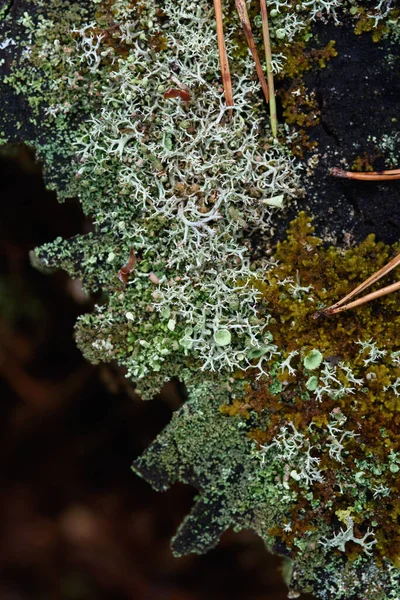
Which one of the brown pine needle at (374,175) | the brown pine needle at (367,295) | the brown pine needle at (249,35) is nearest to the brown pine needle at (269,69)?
the brown pine needle at (249,35)

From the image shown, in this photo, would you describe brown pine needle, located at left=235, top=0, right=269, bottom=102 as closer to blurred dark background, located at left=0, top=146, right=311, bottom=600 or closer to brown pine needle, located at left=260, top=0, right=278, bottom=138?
brown pine needle, located at left=260, top=0, right=278, bottom=138

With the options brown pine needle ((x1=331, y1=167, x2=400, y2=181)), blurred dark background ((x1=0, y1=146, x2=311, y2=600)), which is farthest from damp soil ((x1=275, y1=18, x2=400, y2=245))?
blurred dark background ((x1=0, y1=146, x2=311, y2=600))

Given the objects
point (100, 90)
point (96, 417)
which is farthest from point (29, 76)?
point (96, 417)

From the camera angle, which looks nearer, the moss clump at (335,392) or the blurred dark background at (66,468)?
the moss clump at (335,392)

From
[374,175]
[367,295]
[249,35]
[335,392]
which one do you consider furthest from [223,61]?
[335,392]

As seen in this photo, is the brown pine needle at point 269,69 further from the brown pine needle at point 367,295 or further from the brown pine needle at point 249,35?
the brown pine needle at point 367,295

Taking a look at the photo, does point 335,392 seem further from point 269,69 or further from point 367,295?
point 269,69
